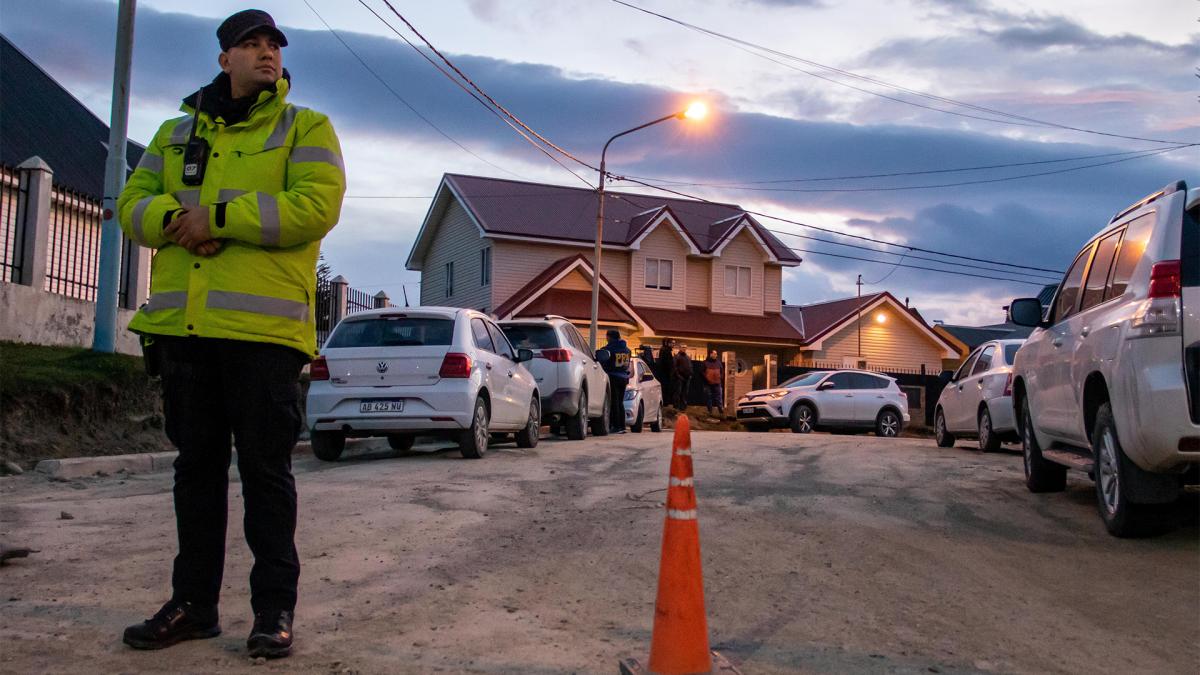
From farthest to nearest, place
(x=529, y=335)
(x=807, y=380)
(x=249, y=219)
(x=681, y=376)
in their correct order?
(x=681, y=376)
(x=807, y=380)
(x=529, y=335)
(x=249, y=219)

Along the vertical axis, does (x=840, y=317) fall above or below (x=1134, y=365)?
above

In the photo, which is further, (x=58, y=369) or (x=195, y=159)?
(x=58, y=369)

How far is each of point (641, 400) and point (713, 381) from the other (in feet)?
34.6

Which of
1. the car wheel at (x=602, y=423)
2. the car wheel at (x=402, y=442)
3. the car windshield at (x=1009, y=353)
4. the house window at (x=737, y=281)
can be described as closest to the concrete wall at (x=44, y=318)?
the car wheel at (x=402, y=442)

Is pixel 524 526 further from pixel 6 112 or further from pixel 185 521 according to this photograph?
pixel 6 112

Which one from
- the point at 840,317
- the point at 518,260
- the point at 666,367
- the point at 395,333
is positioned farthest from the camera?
the point at 840,317

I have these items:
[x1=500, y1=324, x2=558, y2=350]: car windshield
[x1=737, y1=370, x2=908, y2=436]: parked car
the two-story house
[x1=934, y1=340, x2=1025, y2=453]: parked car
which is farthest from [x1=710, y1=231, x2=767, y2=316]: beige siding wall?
[x1=500, y1=324, x2=558, y2=350]: car windshield

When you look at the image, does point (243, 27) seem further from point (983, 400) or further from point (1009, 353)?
point (1009, 353)

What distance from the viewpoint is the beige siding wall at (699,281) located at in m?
41.6

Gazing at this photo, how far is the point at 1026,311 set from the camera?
9.55 meters

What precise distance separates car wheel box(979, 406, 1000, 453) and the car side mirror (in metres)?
5.69

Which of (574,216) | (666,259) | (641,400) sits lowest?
(641,400)

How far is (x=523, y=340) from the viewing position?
16.1 meters

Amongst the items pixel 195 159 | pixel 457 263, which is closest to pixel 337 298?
pixel 195 159
